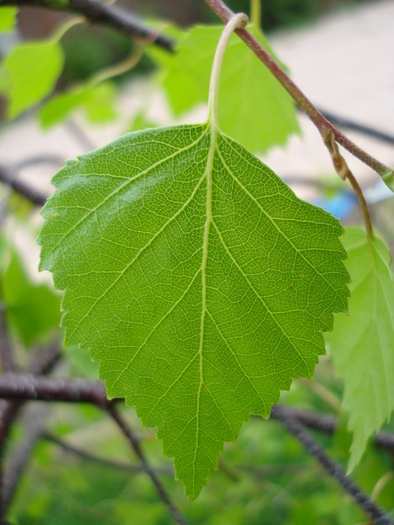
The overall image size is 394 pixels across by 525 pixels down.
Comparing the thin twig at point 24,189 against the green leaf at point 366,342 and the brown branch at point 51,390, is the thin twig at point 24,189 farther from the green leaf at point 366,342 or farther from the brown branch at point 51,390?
the green leaf at point 366,342

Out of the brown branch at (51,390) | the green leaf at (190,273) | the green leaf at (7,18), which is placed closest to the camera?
the green leaf at (190,273)

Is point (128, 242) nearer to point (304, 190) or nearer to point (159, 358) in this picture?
point (159, 358)

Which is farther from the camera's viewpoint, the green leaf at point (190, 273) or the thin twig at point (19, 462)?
the thin twig at point (19, 462)

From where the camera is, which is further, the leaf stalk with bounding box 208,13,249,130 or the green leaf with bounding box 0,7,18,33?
the green leaf with bounding box 0,7,18,33

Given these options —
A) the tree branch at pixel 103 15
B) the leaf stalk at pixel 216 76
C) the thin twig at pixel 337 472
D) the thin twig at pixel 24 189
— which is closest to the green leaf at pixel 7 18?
the tree branch at pixel 103 15

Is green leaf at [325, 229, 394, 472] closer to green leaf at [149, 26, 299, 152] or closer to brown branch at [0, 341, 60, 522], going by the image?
green leaf at [149, 26, 299, 152]

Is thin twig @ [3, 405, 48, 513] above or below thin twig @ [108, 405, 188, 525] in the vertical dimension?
below

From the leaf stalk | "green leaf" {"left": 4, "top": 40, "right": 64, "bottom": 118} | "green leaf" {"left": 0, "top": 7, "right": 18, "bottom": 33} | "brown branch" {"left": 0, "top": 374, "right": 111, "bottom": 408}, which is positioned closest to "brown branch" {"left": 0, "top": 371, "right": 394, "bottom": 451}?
"brown branch" {"left": 0, "top": 374, "right": 111, "bottom": 408}
